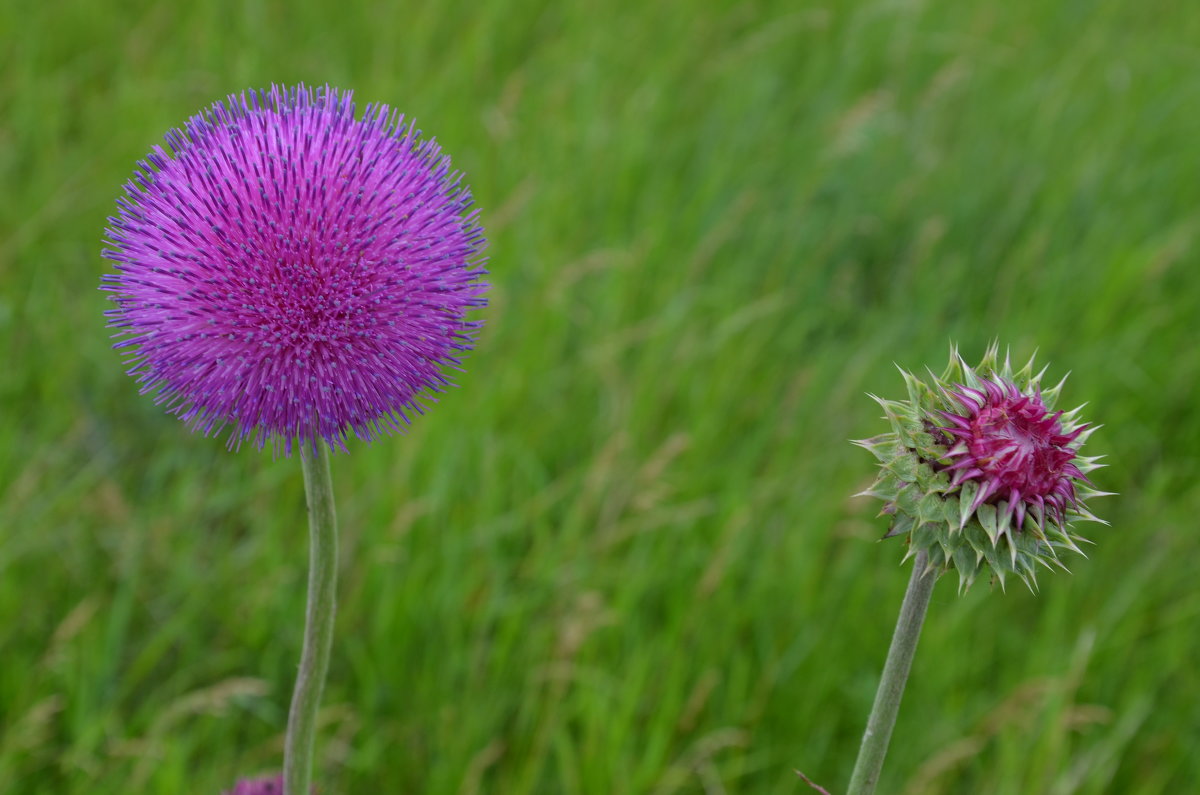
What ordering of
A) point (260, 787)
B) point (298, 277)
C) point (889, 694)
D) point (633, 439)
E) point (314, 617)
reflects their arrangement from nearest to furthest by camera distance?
point (889, 694) → point (314, 617) → point (298, 277) → point (260, 787) → point (633, 439)

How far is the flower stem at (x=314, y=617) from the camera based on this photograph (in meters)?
1.80

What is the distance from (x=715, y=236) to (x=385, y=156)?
3176 millimetres

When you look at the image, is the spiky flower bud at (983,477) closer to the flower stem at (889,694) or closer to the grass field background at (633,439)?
the flower stem at (889,694)

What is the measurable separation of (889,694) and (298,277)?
114cm

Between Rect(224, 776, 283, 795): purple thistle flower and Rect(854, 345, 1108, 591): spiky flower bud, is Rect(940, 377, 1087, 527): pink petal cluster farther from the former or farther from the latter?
Rect(224, 776, 283, 795): purple thistle flower

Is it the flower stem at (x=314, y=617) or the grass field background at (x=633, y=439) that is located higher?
the grass field background at (x=633, y=439)

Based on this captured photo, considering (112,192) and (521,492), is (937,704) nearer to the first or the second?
(521,492)

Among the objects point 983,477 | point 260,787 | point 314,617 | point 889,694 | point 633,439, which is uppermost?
point 633,439

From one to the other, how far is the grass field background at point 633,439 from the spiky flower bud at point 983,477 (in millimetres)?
1890

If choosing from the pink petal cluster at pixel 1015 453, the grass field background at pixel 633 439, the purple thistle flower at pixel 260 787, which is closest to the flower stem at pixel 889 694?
the pink petal cluster at pixel 1015 453

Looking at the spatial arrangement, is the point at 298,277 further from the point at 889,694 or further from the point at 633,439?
the point at 633,439

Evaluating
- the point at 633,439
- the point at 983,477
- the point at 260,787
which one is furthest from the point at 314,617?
the point at 633,439

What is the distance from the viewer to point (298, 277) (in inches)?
76.4

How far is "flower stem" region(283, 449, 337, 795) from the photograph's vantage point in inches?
71.0
